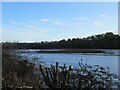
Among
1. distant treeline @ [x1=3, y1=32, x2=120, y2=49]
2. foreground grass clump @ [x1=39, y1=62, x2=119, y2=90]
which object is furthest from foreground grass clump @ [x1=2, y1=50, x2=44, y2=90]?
distant treeline @ [x1=3, y1=32, x2=120, y2=49]

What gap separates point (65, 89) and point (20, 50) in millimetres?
4083

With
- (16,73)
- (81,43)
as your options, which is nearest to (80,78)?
(16,73)

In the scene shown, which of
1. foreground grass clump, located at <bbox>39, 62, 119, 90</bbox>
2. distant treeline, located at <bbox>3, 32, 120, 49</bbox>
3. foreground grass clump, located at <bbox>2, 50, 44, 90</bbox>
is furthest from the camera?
distant treeline, located at <bbox>3, 32, 120, 49</bbox>

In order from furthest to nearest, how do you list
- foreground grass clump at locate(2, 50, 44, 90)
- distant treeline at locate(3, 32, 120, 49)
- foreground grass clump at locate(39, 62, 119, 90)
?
1. distant treeline at locate(3, 32, 120, 49)
2. foreground grass clump at locate(2, 50, 44, 90)
3. foreground grass clump at locate(39, 62, 119, 90)

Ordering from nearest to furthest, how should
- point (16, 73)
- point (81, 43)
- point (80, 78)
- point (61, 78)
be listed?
point (80, 78)
point (61, 78)
point (16, 73)
point (81, 43)

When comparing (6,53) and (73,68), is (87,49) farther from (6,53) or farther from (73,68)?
(73,68)

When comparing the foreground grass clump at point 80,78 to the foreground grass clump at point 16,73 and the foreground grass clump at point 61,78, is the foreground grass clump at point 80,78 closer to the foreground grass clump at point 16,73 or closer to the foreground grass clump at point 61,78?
the foreground grass clump at point 61,78

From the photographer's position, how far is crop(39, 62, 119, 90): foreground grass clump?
8367 mm

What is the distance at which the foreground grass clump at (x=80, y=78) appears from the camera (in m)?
8.37

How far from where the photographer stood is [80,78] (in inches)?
331

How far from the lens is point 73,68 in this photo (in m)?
8.95

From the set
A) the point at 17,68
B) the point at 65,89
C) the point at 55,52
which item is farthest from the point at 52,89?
the point at 55,52

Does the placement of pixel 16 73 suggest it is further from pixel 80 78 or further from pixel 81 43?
pixel 81 43

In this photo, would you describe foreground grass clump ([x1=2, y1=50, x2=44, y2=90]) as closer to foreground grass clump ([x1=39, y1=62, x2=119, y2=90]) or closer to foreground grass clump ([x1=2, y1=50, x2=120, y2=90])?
foreground grass clump ([x1=2, y1=50, x2=120, y2=90])
